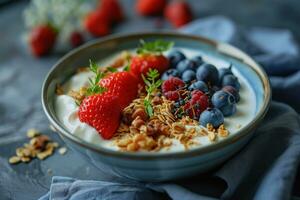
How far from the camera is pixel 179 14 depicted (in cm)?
200

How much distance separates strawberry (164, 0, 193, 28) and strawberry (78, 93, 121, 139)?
32.9 inches

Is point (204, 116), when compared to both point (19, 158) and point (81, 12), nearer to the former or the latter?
point (19, 158)

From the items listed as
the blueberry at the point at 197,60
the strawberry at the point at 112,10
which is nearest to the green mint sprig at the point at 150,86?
the blueberry at the point at 197,60

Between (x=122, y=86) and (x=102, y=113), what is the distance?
0.39 ft

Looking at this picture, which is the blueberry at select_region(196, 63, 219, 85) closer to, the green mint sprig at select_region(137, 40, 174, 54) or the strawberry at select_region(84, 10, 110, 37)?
the green mint sprig at select_region(137, 40, 174, 54)

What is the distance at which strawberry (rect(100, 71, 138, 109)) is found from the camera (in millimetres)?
1300

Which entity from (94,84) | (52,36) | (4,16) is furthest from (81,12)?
(94,84)

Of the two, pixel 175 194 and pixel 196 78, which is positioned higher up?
pixel 196 78

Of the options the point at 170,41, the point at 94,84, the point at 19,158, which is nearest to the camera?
the point at 94,84

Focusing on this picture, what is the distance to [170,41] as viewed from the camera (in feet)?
5.25

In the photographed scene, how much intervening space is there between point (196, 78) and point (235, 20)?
30.0 inches

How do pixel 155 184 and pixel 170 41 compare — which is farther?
pixel 170 41

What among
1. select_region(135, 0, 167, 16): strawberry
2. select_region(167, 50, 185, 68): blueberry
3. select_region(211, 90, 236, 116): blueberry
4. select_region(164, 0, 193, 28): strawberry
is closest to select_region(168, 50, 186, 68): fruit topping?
select_region(167, 50, 185, 68): blueberry

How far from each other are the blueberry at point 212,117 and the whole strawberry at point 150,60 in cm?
25
